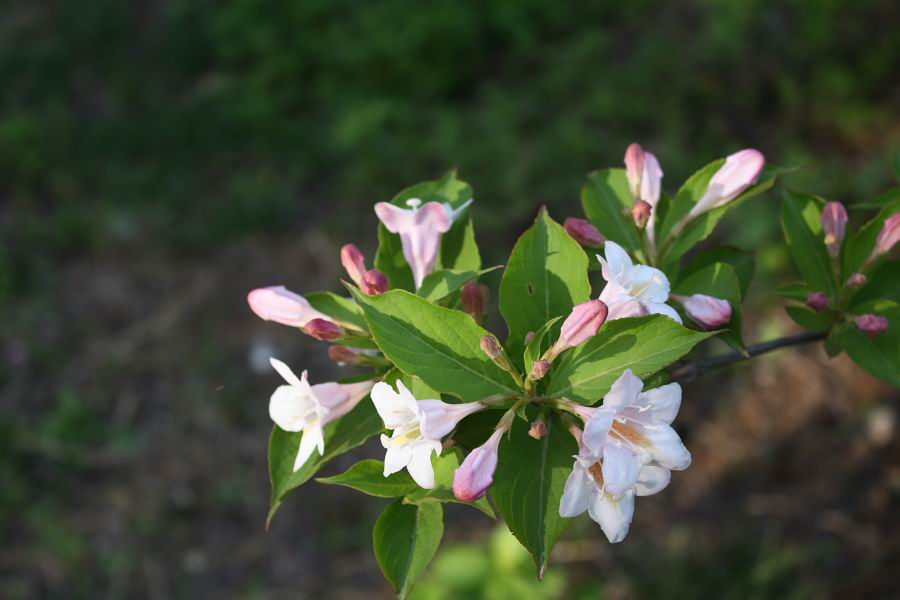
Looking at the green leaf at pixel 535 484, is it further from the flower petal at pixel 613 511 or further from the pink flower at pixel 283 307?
the pink flower at pixel 283 307

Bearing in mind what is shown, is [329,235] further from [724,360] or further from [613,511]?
[613,511]

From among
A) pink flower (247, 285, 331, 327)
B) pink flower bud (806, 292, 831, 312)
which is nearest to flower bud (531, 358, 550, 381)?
pink flower (247, 285, 331, 327)

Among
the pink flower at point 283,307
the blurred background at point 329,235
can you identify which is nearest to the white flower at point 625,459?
the pink flower at point 283,307

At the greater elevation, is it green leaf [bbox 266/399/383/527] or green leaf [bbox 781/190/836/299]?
green leaf [bbox 781/190/836/299]

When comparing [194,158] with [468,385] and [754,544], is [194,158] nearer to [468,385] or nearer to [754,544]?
[754,544]

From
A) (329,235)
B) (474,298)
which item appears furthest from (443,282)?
(329,235)

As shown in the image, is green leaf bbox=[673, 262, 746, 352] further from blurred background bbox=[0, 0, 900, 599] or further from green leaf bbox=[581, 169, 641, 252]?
blurred background bbox=[0, 0, 900, 599]
